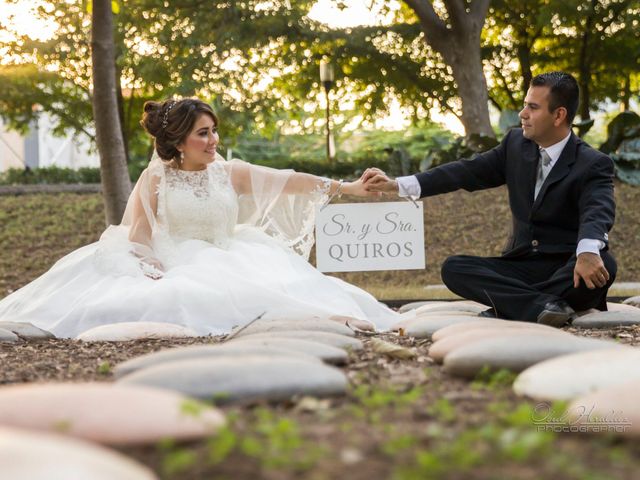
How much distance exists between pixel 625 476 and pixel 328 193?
4762 millimetres

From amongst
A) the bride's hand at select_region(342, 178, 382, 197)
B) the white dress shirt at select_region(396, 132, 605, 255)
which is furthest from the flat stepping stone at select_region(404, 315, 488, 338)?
the bride's hand at select_region(342, 178, 382, 197)

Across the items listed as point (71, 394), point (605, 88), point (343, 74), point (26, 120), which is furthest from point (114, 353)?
point (605, 88)

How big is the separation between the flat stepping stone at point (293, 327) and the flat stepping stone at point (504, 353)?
122 cm

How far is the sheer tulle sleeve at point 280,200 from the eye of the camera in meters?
6.73

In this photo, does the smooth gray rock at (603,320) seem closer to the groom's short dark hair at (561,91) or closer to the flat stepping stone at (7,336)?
the groom's short dark hair at (561,91)

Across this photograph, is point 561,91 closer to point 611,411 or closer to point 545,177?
point 545,177

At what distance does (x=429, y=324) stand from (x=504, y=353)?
1.62 m

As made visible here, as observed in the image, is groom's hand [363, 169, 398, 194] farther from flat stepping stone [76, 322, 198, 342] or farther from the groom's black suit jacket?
flat stepping stone [76, 322, 198, 342]

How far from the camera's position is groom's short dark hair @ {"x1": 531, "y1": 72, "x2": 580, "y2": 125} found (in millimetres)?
5566

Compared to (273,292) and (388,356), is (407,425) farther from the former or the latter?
(273,292)

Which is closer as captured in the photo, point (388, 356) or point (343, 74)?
point (388, 356)

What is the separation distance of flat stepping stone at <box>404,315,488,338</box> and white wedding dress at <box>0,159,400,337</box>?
2.65ft

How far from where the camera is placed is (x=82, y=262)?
20.5ft

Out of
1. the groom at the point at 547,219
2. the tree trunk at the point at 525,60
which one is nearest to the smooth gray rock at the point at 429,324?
the groom at the point at 547,219
